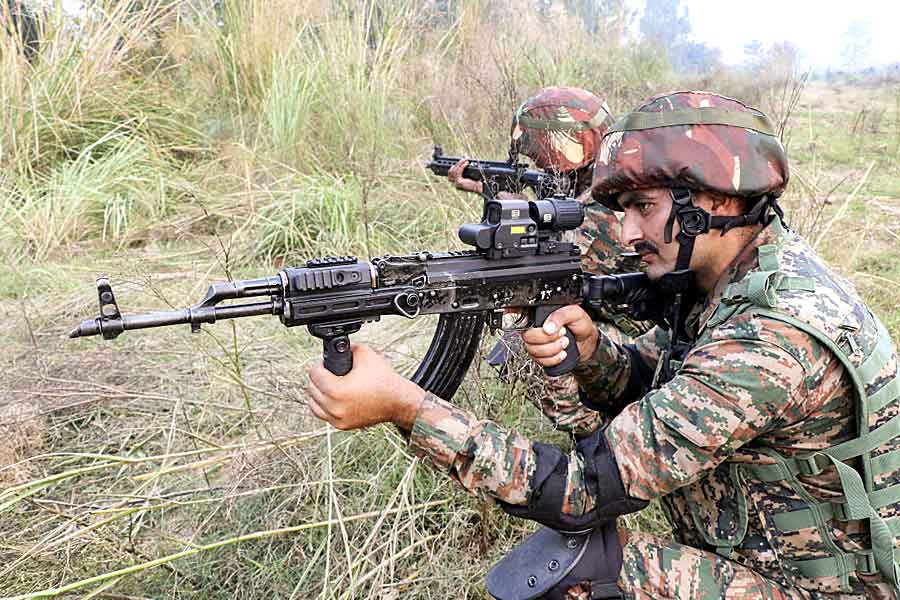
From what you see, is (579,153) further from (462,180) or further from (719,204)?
(719,204)

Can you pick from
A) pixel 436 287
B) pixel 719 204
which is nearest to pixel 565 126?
pixel 719 204

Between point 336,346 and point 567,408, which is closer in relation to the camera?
point 336,346

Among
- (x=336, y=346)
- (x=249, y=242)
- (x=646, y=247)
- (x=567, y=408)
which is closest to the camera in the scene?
(x=336, y=346)

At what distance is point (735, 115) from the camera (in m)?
1.86

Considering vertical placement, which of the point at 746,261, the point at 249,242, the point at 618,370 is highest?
the point at 746,261

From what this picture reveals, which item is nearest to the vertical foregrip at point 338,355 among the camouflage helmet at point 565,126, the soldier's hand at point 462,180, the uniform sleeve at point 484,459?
the uniform sleeve at point 484,459

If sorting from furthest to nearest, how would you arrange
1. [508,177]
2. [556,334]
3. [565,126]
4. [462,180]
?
[462,180], [508,177], [565,126], [556,334]

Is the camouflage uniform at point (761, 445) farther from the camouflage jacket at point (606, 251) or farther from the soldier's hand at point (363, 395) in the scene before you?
the camouflage jacket at point (606, 251)

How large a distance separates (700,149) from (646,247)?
0.32m

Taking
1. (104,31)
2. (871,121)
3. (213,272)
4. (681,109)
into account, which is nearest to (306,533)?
(681,109)

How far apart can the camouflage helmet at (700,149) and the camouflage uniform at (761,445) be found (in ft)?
0.04

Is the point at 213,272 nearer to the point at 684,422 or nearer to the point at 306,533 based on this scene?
the point at 306,533

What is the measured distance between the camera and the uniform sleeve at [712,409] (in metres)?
1.63

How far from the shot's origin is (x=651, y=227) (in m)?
1.96
